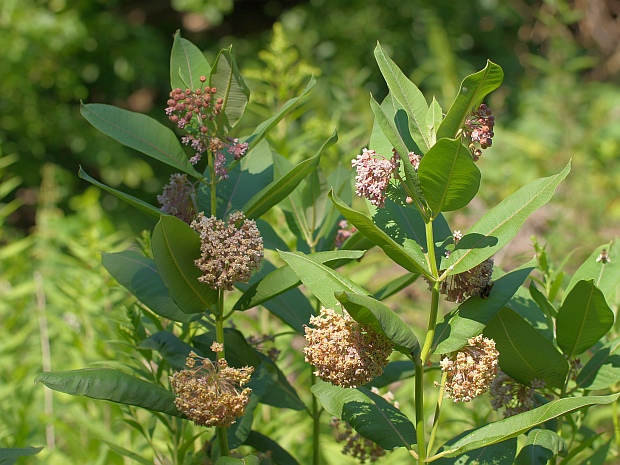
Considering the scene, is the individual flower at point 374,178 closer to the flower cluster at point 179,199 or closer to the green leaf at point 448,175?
the green leaf at point 448,175

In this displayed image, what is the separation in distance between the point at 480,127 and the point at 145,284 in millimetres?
424

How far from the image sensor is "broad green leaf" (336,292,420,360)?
70 cm

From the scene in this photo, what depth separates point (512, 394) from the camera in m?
0.91

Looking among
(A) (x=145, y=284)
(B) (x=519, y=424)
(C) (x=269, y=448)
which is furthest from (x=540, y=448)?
(A) (x=145, y=284)

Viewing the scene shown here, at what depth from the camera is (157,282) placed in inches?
36.9

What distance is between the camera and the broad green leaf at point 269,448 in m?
1.01

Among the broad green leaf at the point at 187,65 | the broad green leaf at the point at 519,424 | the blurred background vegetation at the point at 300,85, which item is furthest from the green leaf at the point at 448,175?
the blurred background vegetation at the point at 300,85

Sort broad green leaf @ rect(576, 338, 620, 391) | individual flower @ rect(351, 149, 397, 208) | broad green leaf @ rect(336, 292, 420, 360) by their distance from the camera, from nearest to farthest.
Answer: broad green leaf @ rect(336, 292, 420, 360)
individual flower @ rect(351, 149, 397, 208)
broad green leaf @ rect(576, 338, 620, 391)

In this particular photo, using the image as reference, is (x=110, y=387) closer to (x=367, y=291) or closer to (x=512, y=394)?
(x=367, y=291)

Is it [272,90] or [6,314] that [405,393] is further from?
[6,314]

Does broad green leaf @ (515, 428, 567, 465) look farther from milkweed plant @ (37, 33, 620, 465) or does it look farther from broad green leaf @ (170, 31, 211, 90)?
broad green leaf @ (170, 31, 211, 90)

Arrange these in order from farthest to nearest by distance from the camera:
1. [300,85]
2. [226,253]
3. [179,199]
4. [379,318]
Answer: [300,85]
[179,199]
[226,253]
[379,318]

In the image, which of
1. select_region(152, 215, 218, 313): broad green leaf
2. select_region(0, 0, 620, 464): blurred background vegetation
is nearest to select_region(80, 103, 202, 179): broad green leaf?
select_region(152, 215, 218, 313): broad green leaf

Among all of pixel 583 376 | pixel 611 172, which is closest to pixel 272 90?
pixel 583 376
